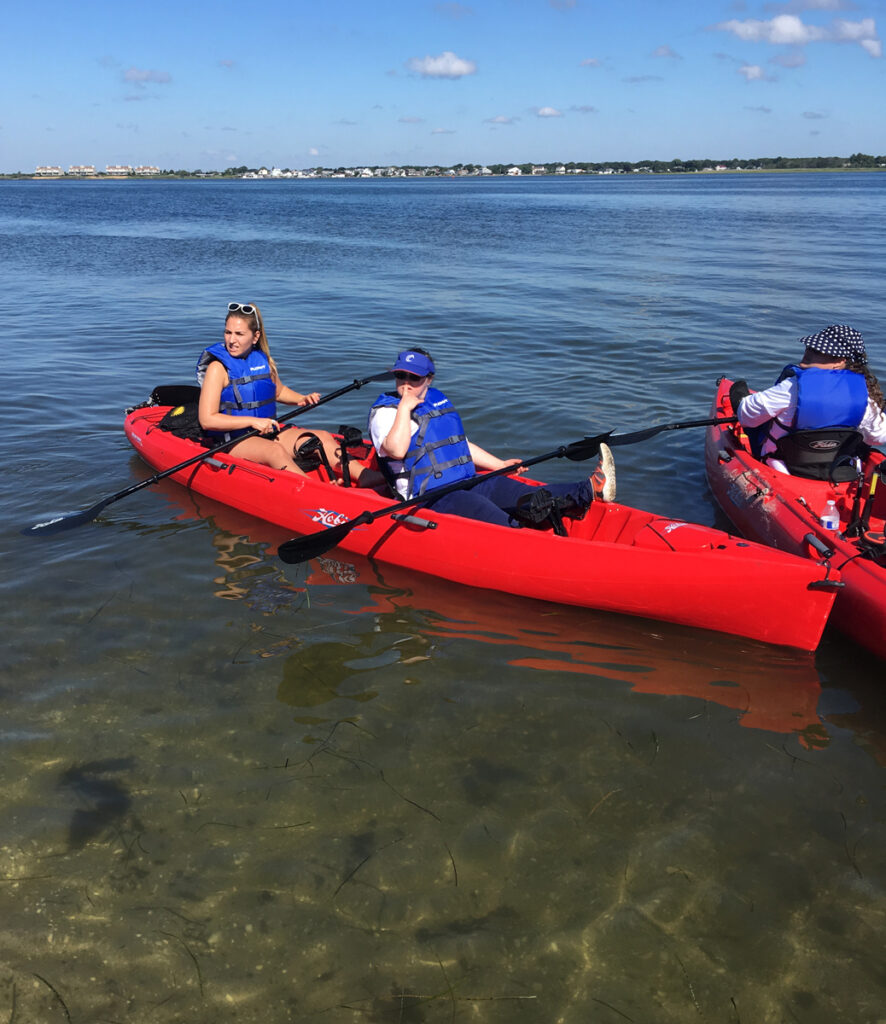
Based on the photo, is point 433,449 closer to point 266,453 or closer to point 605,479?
point 605,479

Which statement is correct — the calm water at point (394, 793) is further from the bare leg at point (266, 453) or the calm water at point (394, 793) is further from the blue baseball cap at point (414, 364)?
the blue baseball cap at point (414, 364)

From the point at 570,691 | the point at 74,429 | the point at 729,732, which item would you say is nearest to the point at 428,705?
the point at 570,691

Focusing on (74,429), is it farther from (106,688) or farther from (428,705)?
(428,705)

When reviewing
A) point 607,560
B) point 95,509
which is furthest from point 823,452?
point 95,509

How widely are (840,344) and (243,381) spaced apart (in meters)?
4.66

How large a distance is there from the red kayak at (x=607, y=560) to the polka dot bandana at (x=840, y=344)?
1.68 meters

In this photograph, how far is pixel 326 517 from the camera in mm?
6410

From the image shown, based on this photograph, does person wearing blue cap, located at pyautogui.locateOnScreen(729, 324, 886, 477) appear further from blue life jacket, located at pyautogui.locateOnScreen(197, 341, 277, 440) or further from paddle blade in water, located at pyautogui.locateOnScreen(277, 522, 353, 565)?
blue life jacket, located at pyautogui.locateOnScreen(197, 341, 277, 440)

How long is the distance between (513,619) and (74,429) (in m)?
6.27

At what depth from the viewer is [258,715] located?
450 cm

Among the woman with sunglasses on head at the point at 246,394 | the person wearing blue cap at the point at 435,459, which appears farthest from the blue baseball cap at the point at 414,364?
the woman with sunglasses on head at the point at 246,394

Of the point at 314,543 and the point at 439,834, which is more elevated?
the point at 314,543

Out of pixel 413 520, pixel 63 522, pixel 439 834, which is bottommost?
pixel 439 834

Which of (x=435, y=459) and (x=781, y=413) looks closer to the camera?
(x=435, y=459)
